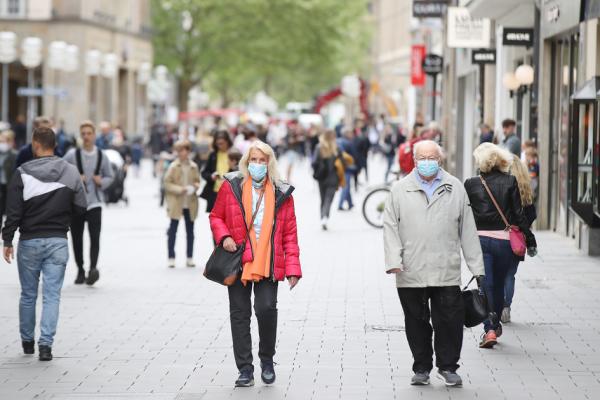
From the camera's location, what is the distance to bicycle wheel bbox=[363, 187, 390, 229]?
2395 cm

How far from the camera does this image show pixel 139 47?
67.2 meters

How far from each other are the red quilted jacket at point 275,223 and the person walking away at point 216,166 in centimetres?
831

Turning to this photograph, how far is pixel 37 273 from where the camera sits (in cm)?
1055

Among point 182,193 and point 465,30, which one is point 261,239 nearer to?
point 182,193

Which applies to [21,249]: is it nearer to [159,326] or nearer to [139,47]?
[159,326]

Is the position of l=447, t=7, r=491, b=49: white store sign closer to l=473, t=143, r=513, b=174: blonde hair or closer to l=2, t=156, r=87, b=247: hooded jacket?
l=473, t=143, r=513, b=174: blonde hair

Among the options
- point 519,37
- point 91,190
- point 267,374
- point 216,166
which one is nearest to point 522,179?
point 267,374

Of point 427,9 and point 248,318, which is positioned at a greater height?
point 427,9

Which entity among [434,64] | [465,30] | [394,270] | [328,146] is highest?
[465,30]

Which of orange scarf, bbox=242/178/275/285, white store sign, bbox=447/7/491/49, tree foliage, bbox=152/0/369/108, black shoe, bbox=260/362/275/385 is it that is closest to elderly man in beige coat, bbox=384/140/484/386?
orange scarf, bbox=242/178/275/285

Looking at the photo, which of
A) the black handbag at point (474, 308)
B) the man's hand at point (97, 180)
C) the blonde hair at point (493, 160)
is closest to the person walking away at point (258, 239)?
the black handbag at point (474, 308)

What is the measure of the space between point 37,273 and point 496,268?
3470 mm

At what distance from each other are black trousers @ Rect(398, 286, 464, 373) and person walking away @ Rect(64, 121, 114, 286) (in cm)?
637

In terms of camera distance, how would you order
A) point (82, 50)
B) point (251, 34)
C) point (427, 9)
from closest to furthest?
point (427, 9) → point (82, 50) → point (251, 34)
